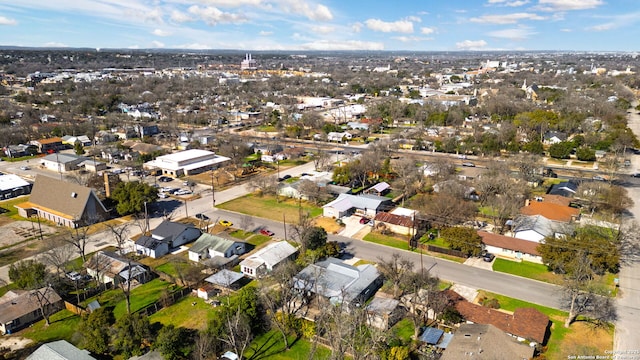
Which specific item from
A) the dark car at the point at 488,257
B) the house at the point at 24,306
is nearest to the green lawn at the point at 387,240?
the dark car at the point at 488,257

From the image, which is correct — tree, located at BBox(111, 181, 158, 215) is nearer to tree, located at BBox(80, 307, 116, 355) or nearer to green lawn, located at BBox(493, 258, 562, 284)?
tree, located at BBox(80, 307, 116, 355)

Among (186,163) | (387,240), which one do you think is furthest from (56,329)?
(186,163)

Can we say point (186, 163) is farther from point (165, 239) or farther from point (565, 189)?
point (565, 189)

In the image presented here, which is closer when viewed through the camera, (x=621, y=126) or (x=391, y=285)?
(x=391, y=285)

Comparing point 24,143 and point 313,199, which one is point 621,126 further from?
point 24,143

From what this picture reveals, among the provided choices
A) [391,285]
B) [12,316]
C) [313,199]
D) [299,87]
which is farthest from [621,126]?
[299,87]

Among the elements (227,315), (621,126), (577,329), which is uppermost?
(621,126)
